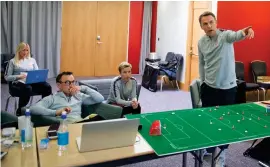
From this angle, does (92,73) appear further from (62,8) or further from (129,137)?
(129,137)

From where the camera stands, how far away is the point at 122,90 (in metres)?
3.43

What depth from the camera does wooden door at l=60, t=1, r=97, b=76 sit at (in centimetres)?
750

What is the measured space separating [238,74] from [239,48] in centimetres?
52

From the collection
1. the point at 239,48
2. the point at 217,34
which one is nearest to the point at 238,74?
the point at 239,48

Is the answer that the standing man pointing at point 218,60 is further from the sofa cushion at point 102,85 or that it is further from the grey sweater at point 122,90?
the sofa cushion at point 102,85

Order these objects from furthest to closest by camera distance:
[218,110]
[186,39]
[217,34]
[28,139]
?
1. [186,39]
2. [217,34]
3. [218,110]
4. [28,139]

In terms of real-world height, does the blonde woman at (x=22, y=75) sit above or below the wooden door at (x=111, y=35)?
below

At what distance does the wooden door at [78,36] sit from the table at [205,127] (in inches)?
223

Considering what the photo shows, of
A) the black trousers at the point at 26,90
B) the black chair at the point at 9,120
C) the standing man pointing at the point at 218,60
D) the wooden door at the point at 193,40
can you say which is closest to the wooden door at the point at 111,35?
the wooden door at the point at 193,40

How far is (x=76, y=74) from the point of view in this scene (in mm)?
7824

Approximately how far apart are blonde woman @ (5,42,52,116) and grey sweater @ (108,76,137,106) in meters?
1.31

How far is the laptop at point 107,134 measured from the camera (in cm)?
161

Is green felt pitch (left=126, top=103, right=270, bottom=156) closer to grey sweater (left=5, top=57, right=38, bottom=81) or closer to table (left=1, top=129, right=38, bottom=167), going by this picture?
table (left=1, top=129, right=38, bottom=167)

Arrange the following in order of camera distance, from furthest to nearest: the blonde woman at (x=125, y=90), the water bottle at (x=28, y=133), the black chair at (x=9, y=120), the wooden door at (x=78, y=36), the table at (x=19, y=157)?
1. the wooden door at (x=78, y=36)
2. the blonde woman at (x=125, y=90)
3. the black chair at (x=9, y=120)
4. the water bottle at (x=28, y=133)
5. the table at (x=19, y=157)
